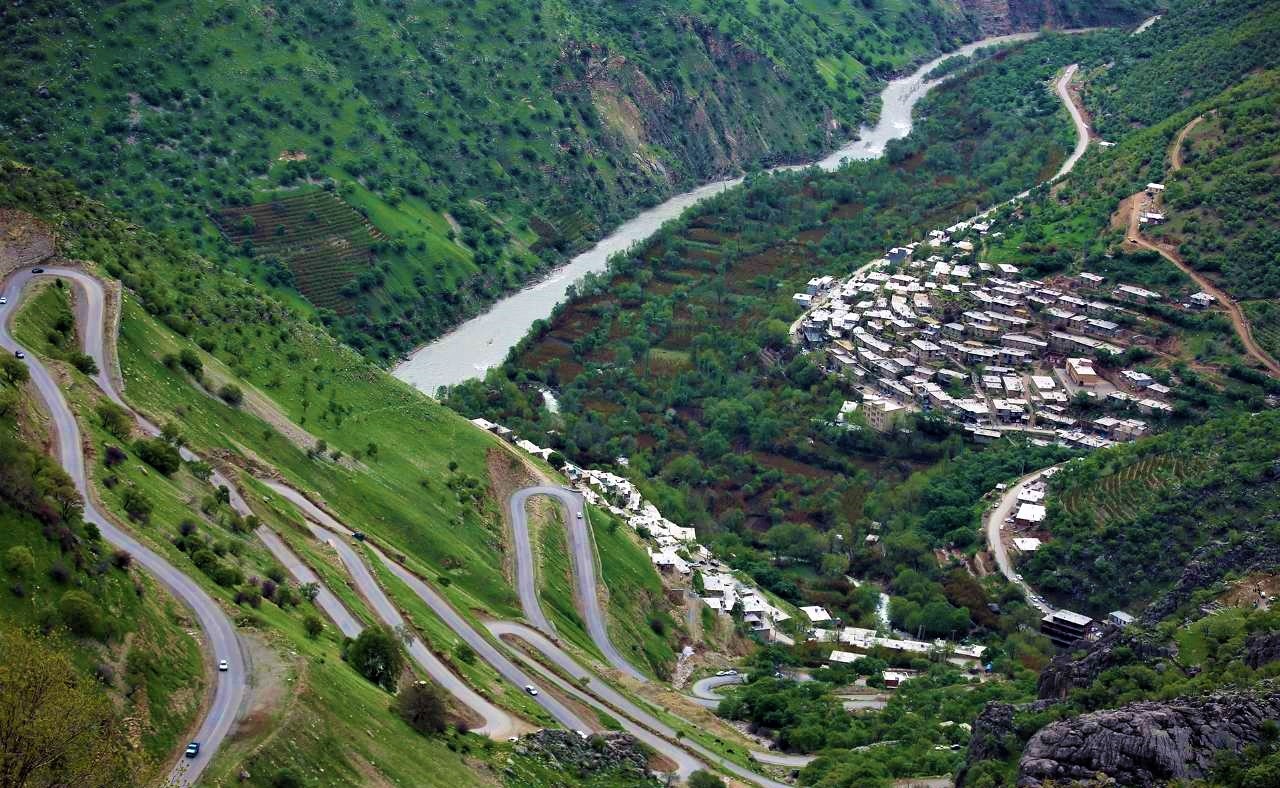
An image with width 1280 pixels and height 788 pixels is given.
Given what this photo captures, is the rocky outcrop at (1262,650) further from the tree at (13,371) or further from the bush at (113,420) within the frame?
the tree at (13,371)

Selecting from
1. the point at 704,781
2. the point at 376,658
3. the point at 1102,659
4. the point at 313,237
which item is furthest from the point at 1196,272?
the point at 376,658

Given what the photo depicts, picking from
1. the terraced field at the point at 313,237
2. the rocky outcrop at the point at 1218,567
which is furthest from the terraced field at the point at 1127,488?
the terraced field at the point at 313,237

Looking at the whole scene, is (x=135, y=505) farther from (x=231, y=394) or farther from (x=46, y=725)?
(x=231, y=394)

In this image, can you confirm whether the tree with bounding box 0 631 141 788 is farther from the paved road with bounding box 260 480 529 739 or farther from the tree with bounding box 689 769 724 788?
the tree with bounding box 689 769 724 788

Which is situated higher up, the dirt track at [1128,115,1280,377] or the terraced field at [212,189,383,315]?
the terraced field at [212,189,383,315]

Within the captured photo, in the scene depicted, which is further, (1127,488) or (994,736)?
Answer: (1127,488)

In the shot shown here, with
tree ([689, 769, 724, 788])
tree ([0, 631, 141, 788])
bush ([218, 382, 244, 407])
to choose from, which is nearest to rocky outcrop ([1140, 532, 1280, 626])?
tree ([689, 769, 724, 788])
